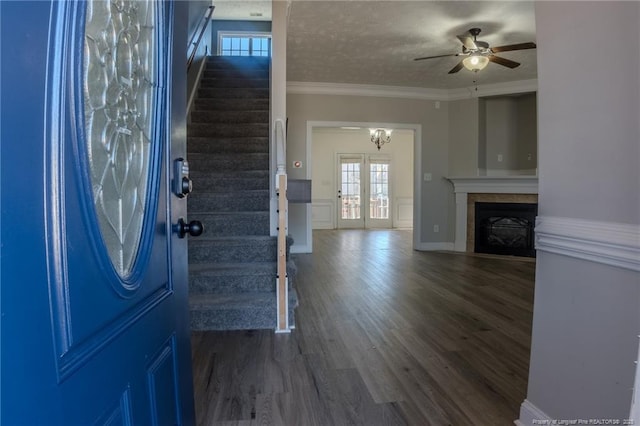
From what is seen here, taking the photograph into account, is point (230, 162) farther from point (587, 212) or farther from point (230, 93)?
point (587, 212)

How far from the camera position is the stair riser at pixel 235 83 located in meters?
5.82

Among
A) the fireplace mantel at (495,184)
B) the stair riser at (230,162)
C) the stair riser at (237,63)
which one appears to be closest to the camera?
the stair riser at (230,162)

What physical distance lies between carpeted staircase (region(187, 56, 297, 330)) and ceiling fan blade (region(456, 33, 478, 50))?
2.50 meters

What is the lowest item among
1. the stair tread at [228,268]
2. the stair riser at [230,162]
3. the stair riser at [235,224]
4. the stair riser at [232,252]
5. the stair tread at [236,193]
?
the stair tread at [228,268]

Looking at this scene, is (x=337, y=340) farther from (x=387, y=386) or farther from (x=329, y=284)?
(x=329, y=284)

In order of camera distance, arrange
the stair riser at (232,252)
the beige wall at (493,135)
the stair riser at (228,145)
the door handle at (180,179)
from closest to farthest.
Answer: the door handle at (180,179) < the stair riser at (232,252) < the stair riser at (228,145) < the beige wall at (493,135)

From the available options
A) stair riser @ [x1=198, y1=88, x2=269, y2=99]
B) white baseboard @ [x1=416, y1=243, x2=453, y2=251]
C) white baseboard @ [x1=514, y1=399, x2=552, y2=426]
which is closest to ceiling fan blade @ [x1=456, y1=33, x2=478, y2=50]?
stair riser @ [x1=198, y1=88, x2=269, y2=99]

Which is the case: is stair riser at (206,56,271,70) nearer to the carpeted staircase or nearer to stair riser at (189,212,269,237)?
the carpeted staircase

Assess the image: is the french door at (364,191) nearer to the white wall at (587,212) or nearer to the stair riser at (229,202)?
the stair riser at (229,202)

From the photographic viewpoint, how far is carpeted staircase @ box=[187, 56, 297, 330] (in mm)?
2805

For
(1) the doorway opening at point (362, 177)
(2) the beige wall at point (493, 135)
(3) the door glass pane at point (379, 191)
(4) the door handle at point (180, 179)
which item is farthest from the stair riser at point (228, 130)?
(3) the door glass pane at point (379, 191)

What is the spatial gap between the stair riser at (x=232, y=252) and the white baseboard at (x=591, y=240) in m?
2.22

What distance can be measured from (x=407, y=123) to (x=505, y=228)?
2.36 meters

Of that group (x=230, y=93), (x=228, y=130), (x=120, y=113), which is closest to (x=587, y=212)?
(x=120, y=113)
